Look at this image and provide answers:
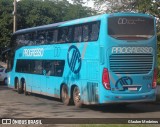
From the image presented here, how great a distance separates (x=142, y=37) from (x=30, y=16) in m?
28.5

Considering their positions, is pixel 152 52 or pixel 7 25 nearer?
pixel 152 52

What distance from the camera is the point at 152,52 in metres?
15.3

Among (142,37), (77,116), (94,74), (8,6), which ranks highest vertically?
(8,6)

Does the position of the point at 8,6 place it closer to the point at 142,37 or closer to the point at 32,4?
the point at 32,4

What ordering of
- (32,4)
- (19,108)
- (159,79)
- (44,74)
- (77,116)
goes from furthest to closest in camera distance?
(32,4)
(159,79)
(44,74)
(19,108)
(77,116)

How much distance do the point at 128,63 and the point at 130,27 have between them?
51.6 inches

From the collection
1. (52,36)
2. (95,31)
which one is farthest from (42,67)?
(95,31)

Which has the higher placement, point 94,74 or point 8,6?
point 8,6

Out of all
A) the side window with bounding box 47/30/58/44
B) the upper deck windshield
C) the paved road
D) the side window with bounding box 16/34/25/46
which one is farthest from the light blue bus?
the side window with bounding box 16/34/25/46

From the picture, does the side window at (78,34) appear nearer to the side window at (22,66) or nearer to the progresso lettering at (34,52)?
the progresso lettering at (34,52)

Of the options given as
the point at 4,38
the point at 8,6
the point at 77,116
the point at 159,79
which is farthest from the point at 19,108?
the point at 8,6

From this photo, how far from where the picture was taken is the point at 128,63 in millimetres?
14922

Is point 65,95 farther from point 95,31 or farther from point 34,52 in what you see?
point 34,52

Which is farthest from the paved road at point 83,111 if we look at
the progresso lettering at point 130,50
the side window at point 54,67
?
the progresso lettering at point 130,50
